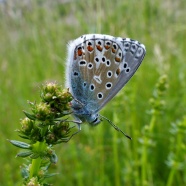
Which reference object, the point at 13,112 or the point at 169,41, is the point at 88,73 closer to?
the point at 13,112

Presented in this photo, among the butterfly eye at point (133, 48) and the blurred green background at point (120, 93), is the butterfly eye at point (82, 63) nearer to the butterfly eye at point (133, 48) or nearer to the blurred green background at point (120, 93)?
the butterfly eye at point (133, 48)

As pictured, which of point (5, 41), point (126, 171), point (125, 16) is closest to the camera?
point (126, 171)

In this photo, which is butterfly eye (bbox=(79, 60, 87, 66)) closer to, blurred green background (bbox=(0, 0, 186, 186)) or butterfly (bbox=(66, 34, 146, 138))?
butterfly (bbox=(66, 34, 146, 138))

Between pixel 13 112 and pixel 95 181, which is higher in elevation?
pixel 13 112

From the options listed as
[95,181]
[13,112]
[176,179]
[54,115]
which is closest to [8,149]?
[13,112]

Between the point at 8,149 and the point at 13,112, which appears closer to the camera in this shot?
the point at 8,149

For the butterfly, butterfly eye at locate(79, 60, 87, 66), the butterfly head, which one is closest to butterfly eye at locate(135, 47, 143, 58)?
the butterfly
